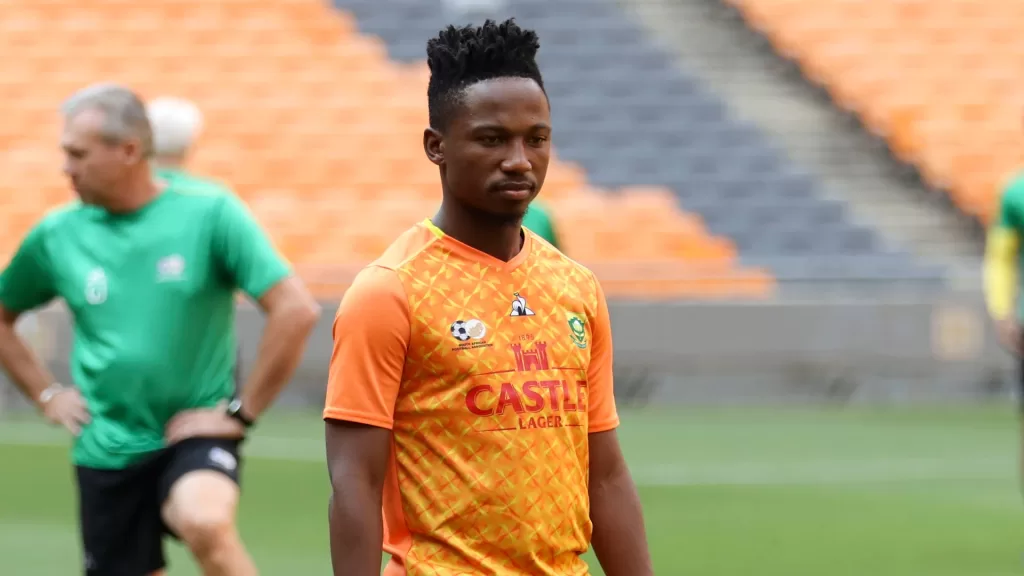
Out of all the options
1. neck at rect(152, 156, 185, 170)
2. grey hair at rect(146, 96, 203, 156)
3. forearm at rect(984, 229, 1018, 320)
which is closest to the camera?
grey hair at rect(146, 96, 203, 156)

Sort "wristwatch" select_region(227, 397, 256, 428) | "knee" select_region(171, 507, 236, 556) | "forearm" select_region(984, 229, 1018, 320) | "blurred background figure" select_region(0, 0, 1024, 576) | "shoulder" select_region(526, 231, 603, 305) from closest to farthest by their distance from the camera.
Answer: "shoulder" select_region(526, 231, 603, 305) → "knee" select_region(171, 507, 236, 556) → "wristwatch" select_region(227, 397, 256, 428) → "forearm" select_region(984, 229, 1018, 320) → "blurred background figure" select_region(0, 0, 1024, 576)

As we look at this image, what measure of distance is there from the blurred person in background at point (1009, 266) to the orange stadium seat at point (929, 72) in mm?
11749

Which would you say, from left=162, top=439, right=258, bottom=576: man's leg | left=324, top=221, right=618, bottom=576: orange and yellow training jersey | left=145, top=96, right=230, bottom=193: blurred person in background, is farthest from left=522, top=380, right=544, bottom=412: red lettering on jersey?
left=145, top=96, right=230, bottom=193: blurred person in background

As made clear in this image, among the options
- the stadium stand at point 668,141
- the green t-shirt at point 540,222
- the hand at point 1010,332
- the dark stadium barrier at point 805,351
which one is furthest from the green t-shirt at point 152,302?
the stadium stand at point 668,141

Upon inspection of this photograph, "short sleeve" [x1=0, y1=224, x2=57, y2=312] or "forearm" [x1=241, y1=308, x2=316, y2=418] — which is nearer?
"forearm" [x1=241, y1=308, x2=316, y2=418]

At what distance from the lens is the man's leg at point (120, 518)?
573 centimetres

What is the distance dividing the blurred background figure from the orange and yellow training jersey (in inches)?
341

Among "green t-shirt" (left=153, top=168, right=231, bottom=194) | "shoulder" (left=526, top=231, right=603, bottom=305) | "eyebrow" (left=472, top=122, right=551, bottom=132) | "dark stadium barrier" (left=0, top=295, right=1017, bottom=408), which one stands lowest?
"dark stadium barrier" (left=0, top=295, right=1017, bottom=408)

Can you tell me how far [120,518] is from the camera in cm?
575

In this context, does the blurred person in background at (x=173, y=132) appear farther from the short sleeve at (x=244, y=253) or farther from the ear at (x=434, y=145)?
the ear at (x=434, y=145)

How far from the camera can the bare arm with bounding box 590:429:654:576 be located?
3645mm

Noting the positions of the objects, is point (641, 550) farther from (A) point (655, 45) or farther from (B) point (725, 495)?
(A) point (655, 45)

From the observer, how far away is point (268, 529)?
9977 mm

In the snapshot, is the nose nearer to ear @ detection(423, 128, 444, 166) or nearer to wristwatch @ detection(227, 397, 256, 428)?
ear @ detection(423, 128, 444, 166)
